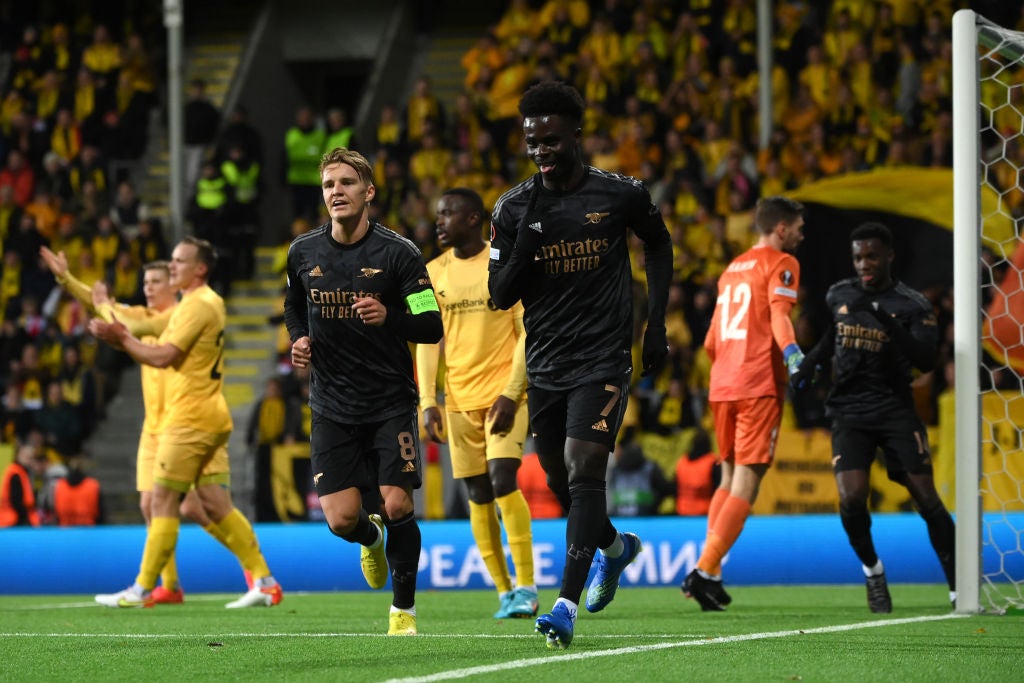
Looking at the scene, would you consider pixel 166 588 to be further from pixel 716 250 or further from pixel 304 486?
pixel 716 250

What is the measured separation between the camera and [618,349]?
6.61 m

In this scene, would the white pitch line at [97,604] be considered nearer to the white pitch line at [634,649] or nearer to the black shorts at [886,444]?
the black shorts at [886,444]

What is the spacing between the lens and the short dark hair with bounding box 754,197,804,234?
953cm

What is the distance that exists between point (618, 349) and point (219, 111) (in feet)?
59.4

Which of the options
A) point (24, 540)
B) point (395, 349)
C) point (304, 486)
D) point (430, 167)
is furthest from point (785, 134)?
point (395, 349)

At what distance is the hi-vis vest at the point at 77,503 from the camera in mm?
15734

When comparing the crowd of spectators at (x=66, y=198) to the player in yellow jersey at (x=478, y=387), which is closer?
the player in yellow jersey at (x=478, y=387)

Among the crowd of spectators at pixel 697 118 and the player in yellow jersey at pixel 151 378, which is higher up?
the crowd of spectators at pixel 697 118

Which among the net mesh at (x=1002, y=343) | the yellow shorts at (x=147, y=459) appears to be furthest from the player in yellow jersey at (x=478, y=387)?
the yellow shorts at (x=147, y=459)

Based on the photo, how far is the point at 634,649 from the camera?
20.7 ft

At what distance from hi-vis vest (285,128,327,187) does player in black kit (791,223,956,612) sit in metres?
13.2

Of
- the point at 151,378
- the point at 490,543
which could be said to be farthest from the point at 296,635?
the point at 151,378

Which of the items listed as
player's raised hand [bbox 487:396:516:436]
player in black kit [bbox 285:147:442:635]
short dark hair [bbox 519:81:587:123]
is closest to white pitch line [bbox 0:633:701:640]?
player in black kit [bbox 285:147:442:635]

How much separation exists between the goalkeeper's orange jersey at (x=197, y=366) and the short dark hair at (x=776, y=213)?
11.8ft
